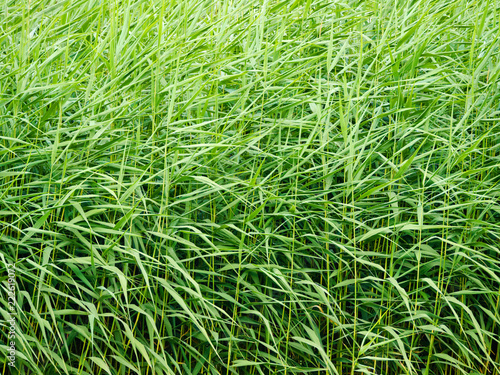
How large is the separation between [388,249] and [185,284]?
2.33ft

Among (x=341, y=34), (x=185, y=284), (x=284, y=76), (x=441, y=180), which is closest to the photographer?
(x=185, y=284)

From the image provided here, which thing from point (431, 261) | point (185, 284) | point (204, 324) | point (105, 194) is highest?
point (105, 194)

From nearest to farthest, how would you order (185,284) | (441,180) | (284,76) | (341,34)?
(185,284) → (441,180) → (284,76) → (341,34)

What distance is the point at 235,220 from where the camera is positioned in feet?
5.62

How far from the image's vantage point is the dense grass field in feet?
5.13

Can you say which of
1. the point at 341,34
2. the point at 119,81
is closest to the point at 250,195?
the point at 119,81

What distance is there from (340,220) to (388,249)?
222mm

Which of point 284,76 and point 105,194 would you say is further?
point 284,76

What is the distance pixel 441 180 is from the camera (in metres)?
1.75

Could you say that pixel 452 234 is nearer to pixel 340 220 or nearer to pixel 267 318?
pixel 340 220

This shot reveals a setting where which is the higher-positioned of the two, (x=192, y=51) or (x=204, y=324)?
(x=192, y=51)

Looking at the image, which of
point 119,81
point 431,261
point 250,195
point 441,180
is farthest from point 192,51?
point 431,261

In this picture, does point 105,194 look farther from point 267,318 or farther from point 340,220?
point 340,220

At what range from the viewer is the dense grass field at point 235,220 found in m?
1.56
